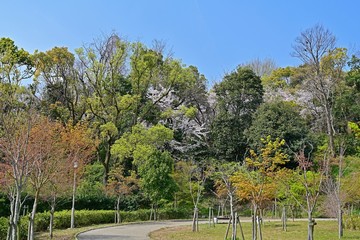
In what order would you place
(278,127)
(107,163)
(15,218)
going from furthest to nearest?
(278,127)
(107,163)
(15,218)

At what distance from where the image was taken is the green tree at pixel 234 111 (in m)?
35.6

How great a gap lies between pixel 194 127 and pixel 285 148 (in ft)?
28.0

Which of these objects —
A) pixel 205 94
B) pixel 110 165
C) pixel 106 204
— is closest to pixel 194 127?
pixel 205 94

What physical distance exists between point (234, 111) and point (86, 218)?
1841 cm

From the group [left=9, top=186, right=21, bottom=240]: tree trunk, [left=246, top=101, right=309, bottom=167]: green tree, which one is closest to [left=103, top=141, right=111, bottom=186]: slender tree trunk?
[left=246, top=101, right=309, bottom=167]: green tree

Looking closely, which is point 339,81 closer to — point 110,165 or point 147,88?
point 147,88

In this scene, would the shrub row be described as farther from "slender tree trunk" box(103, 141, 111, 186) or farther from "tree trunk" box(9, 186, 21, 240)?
"tree trunk" box(9, 186, 21, 240)

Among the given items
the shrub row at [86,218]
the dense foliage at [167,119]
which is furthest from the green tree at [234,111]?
the shrub row at [86,218]

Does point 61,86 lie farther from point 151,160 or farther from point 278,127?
point 278,127

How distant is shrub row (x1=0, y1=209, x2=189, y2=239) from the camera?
15.2 m

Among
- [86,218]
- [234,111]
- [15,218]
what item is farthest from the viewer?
[234,111]

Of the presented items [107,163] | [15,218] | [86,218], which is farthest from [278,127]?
[15,218]

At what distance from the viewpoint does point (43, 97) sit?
34719mm

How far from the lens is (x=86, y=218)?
22734 millimetres
